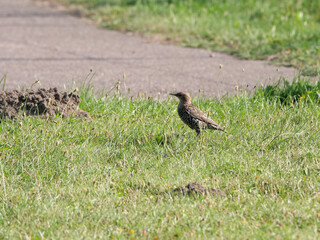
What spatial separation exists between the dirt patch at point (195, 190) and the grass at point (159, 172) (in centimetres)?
6

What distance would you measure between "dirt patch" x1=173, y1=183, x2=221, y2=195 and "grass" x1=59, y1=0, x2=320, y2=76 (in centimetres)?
371

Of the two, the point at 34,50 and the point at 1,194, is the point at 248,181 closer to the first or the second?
the point at 1,194

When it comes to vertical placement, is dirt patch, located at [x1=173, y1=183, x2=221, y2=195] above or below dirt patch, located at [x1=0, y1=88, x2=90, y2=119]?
below

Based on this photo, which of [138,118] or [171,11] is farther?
[171,11]

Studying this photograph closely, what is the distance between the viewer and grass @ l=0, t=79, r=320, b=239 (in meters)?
4.01

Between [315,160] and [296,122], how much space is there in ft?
A: 3.45

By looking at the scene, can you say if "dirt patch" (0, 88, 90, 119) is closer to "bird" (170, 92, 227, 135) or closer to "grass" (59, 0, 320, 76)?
"bird" (170, 92, 227, 135)

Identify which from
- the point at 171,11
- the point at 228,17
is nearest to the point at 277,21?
the point at 228,17

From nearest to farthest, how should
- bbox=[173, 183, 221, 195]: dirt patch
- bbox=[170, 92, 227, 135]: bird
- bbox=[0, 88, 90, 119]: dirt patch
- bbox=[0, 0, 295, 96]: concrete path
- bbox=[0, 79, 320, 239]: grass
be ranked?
bbox=[0, 79, 320, 239]: grass < bbox=[173, 183, 221, 195]: dirt patch < bbox=[170, 92, 227, 135]: bird < bbox=[0, 88, 90, 119]: dirt patch < bbox=[0, 0, 295, 96]: concrete path

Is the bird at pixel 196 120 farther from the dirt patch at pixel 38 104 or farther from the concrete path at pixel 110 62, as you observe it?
the dirt patch at pixel 38 104

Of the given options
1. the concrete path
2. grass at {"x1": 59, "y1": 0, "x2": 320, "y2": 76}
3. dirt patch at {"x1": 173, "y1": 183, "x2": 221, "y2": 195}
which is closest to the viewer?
dirt patch at {"x1": 173, "y1": 183, "x2": 221, "y2": 195}

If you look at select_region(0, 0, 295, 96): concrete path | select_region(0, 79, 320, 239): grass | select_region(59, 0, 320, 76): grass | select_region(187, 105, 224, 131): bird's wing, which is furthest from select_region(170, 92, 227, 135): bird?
select_region(59, 0, 320, 76): grass

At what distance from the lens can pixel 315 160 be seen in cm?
503

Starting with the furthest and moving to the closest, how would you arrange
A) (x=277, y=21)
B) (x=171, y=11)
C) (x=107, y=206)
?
(x=171, y=11)
(x=277, y=21)
(x=107, y=206)
